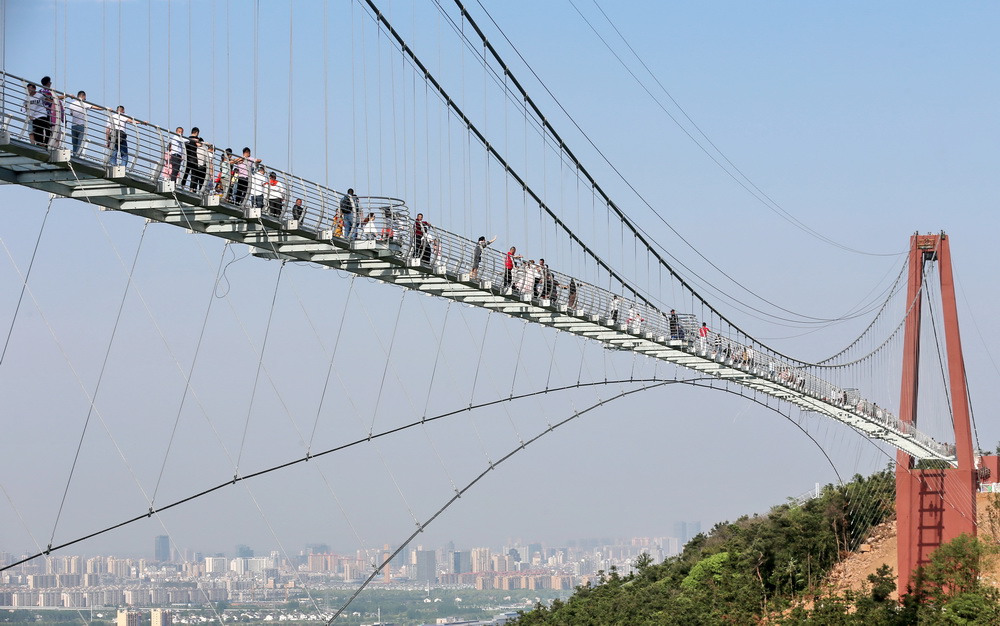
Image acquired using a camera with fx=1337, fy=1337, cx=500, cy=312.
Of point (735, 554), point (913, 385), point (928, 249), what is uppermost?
point (928, 249)

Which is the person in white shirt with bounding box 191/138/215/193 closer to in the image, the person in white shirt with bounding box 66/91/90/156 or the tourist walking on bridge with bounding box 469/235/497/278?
the person in white shirt with bounding box 66/91/90/156

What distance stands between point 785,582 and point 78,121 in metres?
42.7

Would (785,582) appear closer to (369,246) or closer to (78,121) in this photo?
(369,246)

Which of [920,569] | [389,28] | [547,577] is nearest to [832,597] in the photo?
[920,569]

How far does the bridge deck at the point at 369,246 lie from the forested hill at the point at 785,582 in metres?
8.37

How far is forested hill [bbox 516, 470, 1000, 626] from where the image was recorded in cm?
4156

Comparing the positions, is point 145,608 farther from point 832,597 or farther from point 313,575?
point 832,597

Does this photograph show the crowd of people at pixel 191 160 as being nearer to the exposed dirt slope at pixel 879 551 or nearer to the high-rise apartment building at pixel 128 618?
the high-rise apartment building at pixel 128 618


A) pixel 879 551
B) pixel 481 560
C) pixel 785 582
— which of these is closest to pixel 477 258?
pixel 785 582

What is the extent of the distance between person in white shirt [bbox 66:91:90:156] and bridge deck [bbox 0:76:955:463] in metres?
0.11

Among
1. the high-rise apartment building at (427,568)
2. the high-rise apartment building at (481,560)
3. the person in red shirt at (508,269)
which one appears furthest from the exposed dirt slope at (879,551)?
the high-rise apartment building at (481,560)

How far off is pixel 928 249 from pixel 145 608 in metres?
41.2

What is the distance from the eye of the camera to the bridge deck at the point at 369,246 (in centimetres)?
1784

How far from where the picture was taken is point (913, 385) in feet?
175
